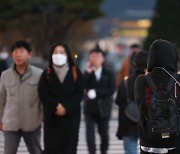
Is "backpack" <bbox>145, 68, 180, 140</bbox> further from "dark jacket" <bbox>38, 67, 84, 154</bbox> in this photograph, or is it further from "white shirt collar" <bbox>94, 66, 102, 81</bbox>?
"white shirt collar" <bbox>94, 66, 102, 81</bbox>

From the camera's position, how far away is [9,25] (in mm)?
31750

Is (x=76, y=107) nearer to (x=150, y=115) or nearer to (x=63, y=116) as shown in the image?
(x=63, y=116)

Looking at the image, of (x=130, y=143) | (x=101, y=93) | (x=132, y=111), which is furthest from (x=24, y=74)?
(x=101, y=93)

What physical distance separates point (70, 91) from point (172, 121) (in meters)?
2.50

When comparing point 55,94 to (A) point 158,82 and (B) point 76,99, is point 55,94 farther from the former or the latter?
(A) point 158,82

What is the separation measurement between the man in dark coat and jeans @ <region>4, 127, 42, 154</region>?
208 cm

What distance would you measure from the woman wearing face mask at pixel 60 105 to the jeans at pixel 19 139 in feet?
0.38

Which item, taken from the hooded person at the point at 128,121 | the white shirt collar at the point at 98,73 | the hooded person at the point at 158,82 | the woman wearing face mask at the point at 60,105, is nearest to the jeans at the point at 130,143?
the hooded person at the point at 128,121

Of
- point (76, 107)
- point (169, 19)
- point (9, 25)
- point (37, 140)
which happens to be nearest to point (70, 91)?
point (76, 107)

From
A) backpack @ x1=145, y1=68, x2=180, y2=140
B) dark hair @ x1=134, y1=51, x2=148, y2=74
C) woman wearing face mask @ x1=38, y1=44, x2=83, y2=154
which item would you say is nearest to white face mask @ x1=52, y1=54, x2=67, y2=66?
woman wearing face mask @ x1=38, y1=44, x2=83, y2=154

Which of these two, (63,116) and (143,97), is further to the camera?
(63,116)

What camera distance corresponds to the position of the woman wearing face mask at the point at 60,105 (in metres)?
7.20

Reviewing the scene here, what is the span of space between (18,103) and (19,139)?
41 centimetres

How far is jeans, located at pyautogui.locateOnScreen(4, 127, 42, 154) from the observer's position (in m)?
7.10
